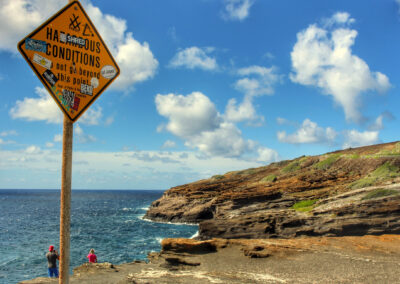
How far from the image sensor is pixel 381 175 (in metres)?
33.8

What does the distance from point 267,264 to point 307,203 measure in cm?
1961

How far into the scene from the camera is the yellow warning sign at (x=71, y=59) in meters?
3.80

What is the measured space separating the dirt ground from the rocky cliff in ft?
11.7

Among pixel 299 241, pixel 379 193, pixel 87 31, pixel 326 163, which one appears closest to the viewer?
pixel 87 31

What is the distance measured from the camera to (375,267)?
15.3 metres

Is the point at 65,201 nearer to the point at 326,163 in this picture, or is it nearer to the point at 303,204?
the point at 303,204

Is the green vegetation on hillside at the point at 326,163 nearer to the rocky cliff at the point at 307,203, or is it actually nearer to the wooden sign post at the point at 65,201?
the rocky cliff at the point at 307,203

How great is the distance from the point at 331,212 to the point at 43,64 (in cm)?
2807

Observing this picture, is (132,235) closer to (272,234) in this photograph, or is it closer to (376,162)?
(272,234)

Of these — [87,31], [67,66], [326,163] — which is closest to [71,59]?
[67,66]

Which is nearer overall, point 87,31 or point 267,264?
point 87,31

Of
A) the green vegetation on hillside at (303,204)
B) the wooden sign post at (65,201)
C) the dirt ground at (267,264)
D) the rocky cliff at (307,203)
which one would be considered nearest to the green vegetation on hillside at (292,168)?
the rocky cliff at (307,203)

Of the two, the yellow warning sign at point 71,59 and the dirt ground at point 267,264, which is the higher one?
the yellow warning sign at point 71,59

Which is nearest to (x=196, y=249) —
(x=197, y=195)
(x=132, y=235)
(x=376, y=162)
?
(x=132, y=235)
